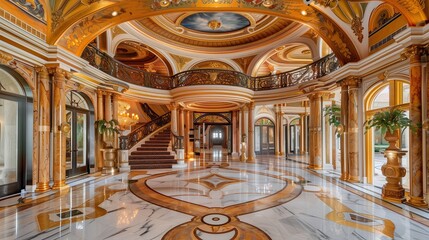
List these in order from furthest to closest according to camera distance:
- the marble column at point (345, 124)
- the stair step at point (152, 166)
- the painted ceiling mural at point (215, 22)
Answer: the painted ceiling mural at point (215, 22)
the stair step at point (152, 166)
the marble column at point (345, 124)

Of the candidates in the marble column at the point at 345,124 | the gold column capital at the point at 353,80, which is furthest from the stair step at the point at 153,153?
the gold column capital at the point at 353,80

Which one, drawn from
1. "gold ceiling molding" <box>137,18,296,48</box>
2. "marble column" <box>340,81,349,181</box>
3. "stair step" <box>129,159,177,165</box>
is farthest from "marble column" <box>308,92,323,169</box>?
"stair step" <box>129,159,177,165</box>

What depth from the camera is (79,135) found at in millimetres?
6871

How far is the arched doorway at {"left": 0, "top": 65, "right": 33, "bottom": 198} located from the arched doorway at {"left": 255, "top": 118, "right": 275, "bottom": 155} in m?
12.1

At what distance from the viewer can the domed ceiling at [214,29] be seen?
29.1 ft

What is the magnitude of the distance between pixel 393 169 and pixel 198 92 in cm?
693

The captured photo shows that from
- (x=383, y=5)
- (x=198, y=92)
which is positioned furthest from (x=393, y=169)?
(x=198, y=92)

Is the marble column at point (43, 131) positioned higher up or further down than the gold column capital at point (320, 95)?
further down

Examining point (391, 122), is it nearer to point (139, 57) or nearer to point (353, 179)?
point (353, 179)

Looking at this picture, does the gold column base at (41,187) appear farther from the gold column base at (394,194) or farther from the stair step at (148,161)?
the gold column base at (394,194)

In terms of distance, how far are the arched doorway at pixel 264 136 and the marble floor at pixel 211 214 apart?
905 cm

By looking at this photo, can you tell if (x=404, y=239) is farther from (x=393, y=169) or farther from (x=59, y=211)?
(x=59, y=211)

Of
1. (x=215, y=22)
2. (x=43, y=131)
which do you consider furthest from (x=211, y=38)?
(x=43, y=131)

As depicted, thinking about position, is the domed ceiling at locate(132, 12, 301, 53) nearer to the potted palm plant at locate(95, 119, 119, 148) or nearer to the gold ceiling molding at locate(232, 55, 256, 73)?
the gold ceiling molding at locate(232, 55, 256, 73)
